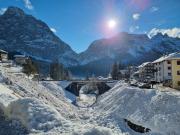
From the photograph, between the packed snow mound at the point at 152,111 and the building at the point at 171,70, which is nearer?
the packed snow mound at the point at 152,111

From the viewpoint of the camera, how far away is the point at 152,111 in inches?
2116

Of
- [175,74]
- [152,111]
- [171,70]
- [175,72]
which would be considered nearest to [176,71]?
[175,72]

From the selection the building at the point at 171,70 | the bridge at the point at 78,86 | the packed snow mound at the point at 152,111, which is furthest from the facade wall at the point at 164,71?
the packed snow mound at the point at 152,111

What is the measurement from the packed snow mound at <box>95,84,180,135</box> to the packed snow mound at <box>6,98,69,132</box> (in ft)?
74.4

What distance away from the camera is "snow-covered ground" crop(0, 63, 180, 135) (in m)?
26.9

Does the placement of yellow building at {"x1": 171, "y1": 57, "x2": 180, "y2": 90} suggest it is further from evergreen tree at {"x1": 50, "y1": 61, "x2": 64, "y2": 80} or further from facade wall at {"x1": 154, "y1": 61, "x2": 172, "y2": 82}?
evergreen tree at {"x1": 50, "y1": 61, "x2": 64, "y2": 80}

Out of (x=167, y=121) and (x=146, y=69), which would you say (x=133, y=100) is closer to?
(x=167, y=121)

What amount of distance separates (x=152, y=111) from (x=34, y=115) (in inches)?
1196

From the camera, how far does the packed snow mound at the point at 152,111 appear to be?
46.8 metres

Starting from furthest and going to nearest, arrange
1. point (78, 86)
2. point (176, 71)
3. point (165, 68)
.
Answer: point (78, 86)
point (165, 68)
point (176, 71)

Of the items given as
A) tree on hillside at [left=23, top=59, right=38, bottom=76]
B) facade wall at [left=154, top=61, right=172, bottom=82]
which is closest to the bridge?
tree on hillside at [left=23, top=59, right=38, bottom=76]

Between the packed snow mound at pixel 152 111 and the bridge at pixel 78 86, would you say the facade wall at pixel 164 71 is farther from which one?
the packed snow mound at pixel 152 111

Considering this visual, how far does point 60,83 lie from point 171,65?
47.6 m

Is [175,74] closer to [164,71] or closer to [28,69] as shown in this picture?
[164,71]
